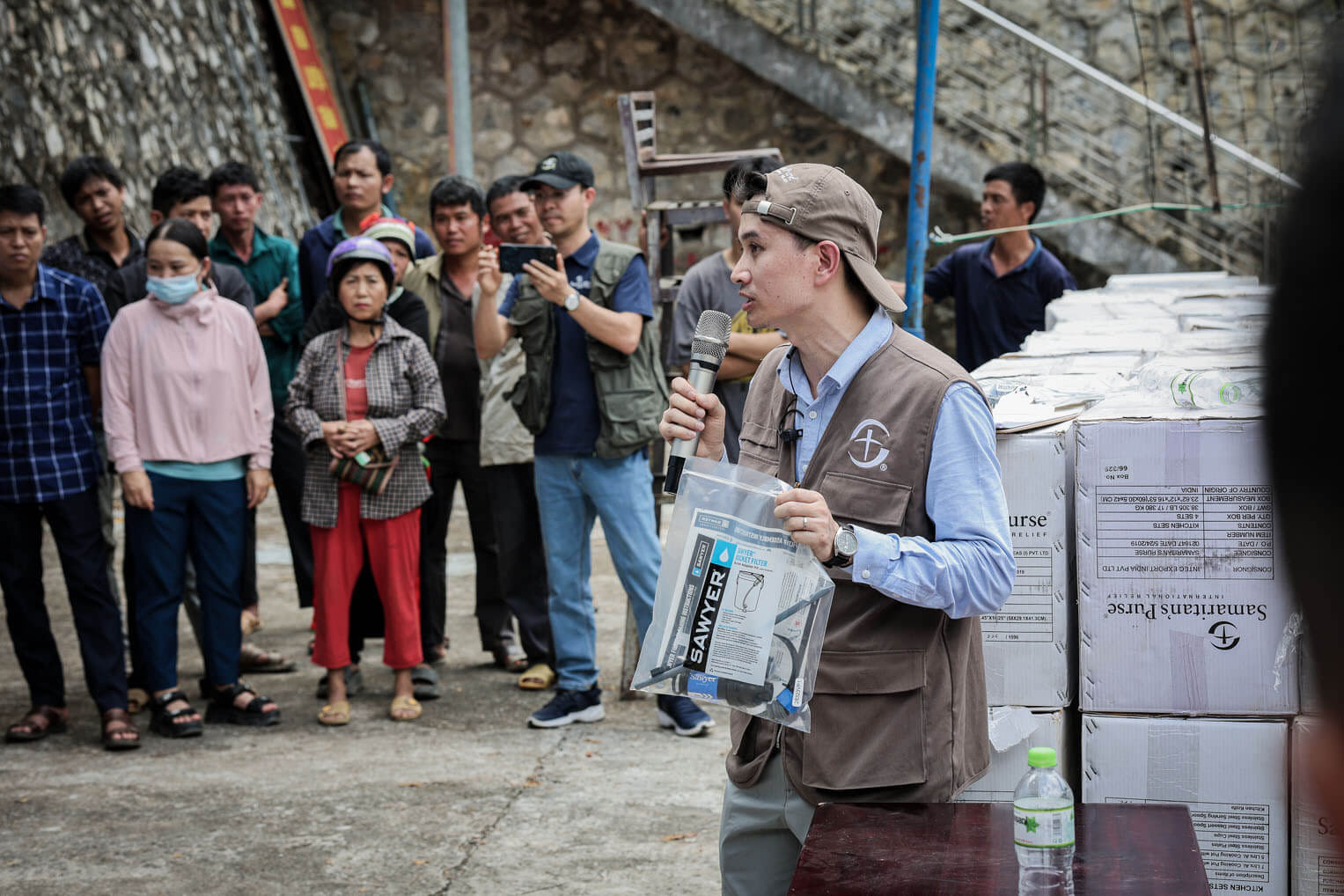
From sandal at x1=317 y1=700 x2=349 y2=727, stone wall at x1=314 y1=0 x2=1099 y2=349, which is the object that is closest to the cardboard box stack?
sandal at x1=317 y1=700 x2=349 y2=727

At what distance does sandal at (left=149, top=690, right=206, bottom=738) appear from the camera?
4980 millimetres

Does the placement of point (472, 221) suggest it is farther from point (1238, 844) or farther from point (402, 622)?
point (1238, 844)

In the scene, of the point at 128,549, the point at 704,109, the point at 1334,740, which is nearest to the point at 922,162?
the point at 128,549

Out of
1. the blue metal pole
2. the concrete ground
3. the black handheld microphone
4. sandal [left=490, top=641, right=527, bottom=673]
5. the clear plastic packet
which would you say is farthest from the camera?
sandal [left=490, top=641, right=527, bottom=673]

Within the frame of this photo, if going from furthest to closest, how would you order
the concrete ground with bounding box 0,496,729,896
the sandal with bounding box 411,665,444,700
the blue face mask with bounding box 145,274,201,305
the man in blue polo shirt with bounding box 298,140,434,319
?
the man in blue polo shirt with bounding box 298,140,434,319, the sandal with bounding box 411,665,444,700, the blue face mask with bounding box 145,274,201,305, the concrete ground with bounding box 0,496,729,896

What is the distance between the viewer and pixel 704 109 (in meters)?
13.0

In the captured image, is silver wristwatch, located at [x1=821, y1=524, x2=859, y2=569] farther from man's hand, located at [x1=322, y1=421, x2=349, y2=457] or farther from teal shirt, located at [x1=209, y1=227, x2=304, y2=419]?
teal shirt, located at [x1=209, y1=227, x2=304, y2=419]

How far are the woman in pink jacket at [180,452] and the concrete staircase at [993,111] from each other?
763cm

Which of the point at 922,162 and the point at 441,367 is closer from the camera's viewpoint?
the point at 922,162

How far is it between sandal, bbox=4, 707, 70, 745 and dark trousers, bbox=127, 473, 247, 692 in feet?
1.04

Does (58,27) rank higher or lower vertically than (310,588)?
higher

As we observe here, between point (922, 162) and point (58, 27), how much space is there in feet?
22.5

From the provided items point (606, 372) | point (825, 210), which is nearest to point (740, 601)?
point (825, 210)

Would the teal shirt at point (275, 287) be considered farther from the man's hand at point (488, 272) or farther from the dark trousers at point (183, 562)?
the man's hand at point (488, 272)
